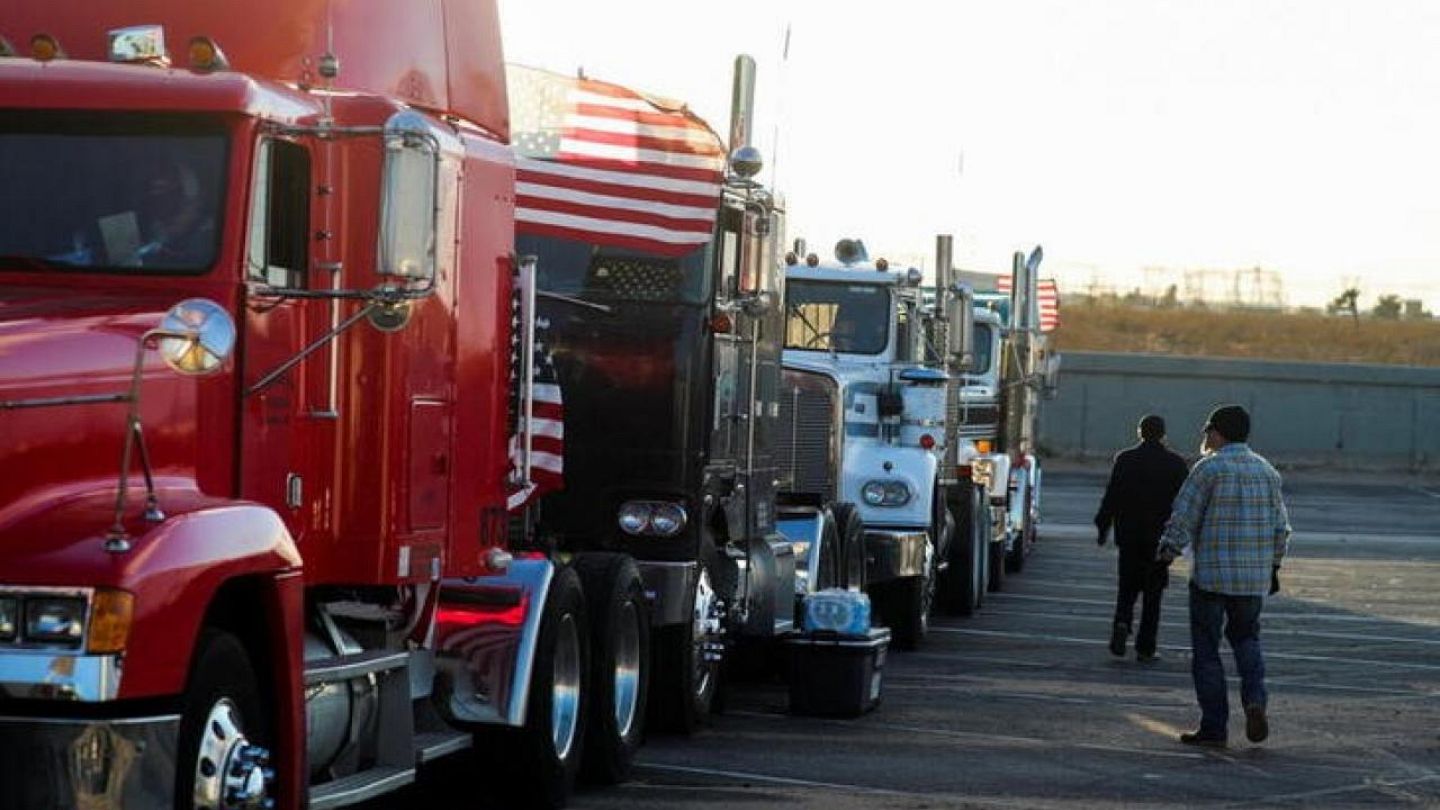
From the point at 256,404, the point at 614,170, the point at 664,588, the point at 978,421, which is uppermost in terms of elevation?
the point at 614,170

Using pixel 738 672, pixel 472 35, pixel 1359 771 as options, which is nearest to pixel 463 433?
pixel 472 35

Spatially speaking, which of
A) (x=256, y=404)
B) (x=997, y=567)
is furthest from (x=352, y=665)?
(x=997, y=567)

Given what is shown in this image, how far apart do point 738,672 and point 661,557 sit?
4.55m

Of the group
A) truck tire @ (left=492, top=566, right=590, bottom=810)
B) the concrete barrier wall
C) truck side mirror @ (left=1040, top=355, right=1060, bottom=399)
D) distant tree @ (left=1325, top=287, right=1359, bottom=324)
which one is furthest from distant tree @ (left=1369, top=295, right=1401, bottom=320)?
truck tire @ (left=492, top=566, right=590, bottom=810)

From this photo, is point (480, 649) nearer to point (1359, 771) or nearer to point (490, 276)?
point (490, 276)

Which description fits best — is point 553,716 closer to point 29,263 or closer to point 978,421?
point 29,263

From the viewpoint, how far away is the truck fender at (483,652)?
449 inches

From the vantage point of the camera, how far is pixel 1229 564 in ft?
50.6

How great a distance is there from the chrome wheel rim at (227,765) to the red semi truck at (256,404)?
1 cm

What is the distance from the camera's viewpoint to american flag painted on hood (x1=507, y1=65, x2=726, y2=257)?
555 inches

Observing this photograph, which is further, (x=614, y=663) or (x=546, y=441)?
(x=546, y=441)

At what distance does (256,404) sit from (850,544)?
1060 cm

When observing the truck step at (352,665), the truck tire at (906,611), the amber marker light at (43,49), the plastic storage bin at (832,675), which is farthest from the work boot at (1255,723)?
the amber marker light at (43,49)

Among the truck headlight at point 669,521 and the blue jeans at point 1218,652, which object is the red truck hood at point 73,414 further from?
the blue jeans at point 1218,652
